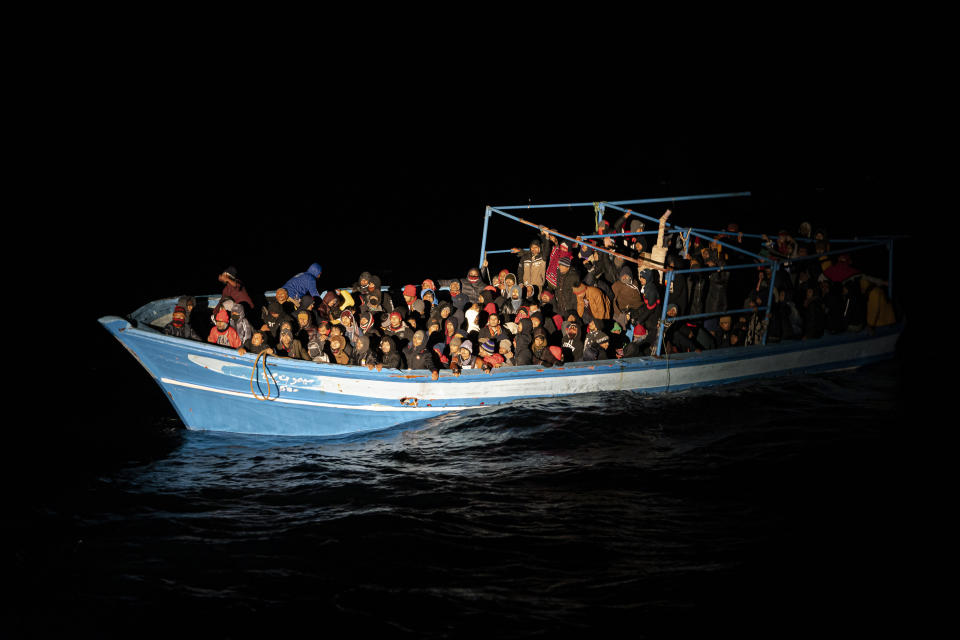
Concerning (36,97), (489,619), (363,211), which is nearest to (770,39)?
(363,211)

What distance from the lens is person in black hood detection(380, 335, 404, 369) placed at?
35.5ft

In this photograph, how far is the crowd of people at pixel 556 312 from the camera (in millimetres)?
11078

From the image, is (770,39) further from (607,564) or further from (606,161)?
(607,564)

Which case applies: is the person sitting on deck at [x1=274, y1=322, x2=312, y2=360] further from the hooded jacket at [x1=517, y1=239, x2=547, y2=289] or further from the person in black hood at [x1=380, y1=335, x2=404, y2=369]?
the hooded jacket at [x1=517, y1=239, x2=547, y2=289]

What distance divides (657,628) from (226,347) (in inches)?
250

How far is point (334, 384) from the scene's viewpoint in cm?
1094

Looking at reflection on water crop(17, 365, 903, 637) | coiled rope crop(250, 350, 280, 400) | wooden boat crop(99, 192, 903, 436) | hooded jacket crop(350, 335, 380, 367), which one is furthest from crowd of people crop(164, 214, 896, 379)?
reflection on water crop(17, 365, 903, 637)

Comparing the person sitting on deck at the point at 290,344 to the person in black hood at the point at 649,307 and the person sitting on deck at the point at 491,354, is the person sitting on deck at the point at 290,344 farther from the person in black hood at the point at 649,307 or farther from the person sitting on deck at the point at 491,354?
the person in black hood at the point at 649,307

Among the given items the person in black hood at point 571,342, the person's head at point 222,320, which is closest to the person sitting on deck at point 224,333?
the person's head at point 222,320

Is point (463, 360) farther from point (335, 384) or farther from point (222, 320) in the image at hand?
point (222, 320)

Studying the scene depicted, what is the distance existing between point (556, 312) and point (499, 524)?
4416 mm

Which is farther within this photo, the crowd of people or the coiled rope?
the crowd of people

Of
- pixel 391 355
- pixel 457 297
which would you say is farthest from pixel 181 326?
pixel 457 297

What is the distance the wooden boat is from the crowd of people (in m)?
0.23
